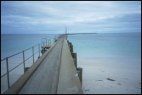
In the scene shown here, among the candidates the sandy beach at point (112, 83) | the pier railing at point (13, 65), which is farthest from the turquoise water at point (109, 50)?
the sandy beach at point (112, 83)

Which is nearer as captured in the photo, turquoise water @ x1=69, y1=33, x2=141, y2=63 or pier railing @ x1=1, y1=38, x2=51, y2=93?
pier railing @ x1=1, y1=38, x2=51, y2=93

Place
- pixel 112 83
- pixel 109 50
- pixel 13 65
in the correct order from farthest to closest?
pixel 109 50
pixel 13 65
pixel 112 83

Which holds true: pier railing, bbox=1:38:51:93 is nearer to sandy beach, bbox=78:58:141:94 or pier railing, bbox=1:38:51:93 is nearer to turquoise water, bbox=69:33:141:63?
sandy beach, bbox=78:58:141:94

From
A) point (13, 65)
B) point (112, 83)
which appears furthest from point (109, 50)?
point (112, 83)

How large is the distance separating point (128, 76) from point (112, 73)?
171 centimetres

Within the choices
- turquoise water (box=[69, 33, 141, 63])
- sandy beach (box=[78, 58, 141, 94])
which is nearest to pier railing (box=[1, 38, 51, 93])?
sandy beach (box=[78, 58, 141, 94])

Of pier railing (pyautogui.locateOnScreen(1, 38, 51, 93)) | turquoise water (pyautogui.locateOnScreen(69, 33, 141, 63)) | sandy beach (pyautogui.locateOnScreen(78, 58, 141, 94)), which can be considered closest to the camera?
pier railing (pyautogui.locateOnScreen(1, 38, 51, 93))

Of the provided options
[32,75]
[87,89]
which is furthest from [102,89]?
[32,75]

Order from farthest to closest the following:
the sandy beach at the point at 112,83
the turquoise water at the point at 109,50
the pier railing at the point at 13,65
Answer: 1. the turquoise water at the point at 109,50
2. the sandy beach at the point at 112,83
3. the pier railing at the point at 13,65

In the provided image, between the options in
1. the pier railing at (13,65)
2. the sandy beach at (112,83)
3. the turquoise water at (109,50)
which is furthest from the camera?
the turquoise water at (109,50)

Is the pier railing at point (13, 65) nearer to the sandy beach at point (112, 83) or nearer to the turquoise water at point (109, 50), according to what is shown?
the sandy beach at point (112, 83)

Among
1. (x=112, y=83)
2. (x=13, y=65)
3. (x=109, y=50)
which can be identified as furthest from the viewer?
(x=109, y=50)

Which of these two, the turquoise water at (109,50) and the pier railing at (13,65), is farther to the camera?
the turquoise water at (109,50)

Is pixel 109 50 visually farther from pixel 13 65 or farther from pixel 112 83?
pixel 112 83
